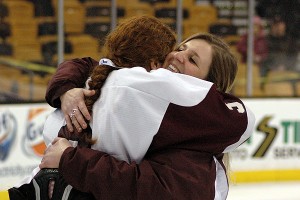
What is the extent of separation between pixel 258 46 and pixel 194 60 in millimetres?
5098

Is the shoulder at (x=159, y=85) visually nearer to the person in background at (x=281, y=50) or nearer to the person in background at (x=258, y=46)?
the person in background at (x=258, y=46)

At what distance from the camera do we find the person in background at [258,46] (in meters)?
6.45

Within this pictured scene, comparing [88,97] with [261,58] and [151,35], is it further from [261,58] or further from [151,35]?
[261,58]

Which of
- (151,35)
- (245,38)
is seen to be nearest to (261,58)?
(245,38)

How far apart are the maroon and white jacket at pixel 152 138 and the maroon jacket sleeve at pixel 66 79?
0.16 meters

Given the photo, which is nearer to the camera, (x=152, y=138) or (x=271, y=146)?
(x=152, y=138)

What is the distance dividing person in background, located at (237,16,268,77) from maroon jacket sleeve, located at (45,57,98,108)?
4951 millimetres

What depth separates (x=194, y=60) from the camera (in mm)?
1511

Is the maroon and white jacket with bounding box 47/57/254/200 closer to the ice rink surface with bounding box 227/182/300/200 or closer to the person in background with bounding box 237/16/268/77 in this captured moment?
the ice rink surface with bounding box 227/182/300/200

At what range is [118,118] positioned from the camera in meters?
1.33

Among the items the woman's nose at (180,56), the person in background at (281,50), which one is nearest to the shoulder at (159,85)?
the woman's nose at (180,56)

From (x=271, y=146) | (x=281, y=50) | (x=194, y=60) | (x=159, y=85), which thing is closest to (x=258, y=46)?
(x=281, y=50)

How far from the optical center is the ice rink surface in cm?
544

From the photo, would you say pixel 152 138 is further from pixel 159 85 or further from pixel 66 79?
pixel 66 79
